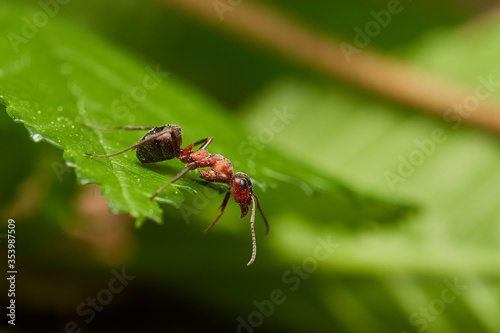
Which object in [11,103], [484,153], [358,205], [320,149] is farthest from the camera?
[320,149]

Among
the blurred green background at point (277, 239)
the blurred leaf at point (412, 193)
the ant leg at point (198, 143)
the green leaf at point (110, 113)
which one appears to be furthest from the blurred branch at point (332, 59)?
the ant leg at point (198, 143)

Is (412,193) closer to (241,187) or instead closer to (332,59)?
(332,59)

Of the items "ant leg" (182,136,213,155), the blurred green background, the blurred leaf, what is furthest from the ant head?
the blurred leaf

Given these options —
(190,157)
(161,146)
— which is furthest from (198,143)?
(161,146)

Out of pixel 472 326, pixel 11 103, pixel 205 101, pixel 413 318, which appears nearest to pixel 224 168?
pixel 11 103

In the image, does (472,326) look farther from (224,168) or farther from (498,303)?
(224,168)

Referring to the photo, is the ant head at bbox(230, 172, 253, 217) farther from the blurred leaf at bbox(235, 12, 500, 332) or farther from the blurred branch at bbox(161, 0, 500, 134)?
the blurred branch at bbox(161, 0, 500, 134)
